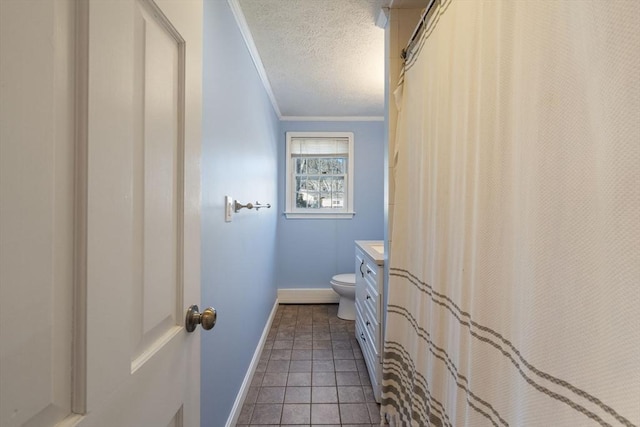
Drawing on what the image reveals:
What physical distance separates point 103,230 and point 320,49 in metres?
2.04

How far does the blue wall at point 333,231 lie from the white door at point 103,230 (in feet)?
9.62

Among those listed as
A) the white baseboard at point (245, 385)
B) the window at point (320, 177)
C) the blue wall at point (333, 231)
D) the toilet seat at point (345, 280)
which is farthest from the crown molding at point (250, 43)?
the white baseboard at point (245, 385)

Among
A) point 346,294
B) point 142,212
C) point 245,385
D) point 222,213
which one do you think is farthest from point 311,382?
point 142,212

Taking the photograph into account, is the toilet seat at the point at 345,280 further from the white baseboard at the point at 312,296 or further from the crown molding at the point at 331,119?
the crown molding at the point at 331,119

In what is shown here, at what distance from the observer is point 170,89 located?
621mm

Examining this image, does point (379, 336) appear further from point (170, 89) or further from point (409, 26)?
point (409, 26)

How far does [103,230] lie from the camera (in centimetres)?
42

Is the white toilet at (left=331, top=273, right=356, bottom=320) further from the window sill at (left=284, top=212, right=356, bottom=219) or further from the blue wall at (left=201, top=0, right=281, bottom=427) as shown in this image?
the blue wall at (left=201, top=0, right=281, bottom=427)

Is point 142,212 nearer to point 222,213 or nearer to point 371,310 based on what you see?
point 222,213

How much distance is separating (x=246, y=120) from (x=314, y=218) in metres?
1.90

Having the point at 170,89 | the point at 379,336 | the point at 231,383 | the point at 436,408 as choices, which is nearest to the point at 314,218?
the point at 379,336

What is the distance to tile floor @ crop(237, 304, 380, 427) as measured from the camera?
5.46ft

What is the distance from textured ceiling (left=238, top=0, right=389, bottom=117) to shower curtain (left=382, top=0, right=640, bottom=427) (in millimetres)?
845

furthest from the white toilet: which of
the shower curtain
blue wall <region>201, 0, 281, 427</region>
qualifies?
the shower curtain
